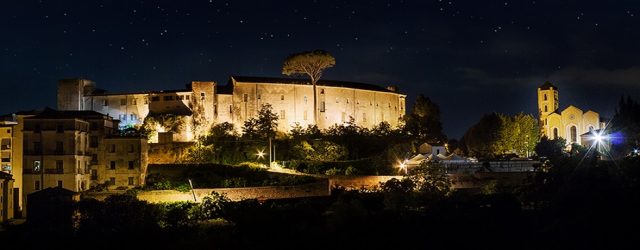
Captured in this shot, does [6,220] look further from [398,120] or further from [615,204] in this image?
[398,120]

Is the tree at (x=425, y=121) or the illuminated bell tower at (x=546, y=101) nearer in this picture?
the tree at (x=425, y=121)

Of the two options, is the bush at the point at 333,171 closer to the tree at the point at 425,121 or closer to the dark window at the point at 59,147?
the dark window at the point at 59,147

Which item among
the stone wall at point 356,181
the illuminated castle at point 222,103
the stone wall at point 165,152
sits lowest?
the stone wall at point 356,181

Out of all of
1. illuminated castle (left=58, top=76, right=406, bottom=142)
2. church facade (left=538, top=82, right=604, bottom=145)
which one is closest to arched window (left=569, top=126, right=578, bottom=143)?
church facade (left=538, top=82, right=604, bottom=145)

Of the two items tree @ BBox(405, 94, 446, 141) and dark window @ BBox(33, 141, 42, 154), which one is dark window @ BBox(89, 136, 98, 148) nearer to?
dark window @ BBox(33, 141, 42, 154)

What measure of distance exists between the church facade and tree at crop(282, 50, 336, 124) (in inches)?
890

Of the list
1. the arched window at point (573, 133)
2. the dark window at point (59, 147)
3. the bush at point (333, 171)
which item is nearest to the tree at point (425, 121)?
the arched window at point (573, 133)

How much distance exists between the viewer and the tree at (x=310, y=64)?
77250 millimetres

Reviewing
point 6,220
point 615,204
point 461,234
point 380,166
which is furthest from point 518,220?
point 6,220

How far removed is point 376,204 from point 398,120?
3896 cm

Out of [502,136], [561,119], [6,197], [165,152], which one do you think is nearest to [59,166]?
[6,197]

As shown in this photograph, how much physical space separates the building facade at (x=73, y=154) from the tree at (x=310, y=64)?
2203cm

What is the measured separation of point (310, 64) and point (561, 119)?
2514 cm

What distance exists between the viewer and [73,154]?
55000 millimetres
